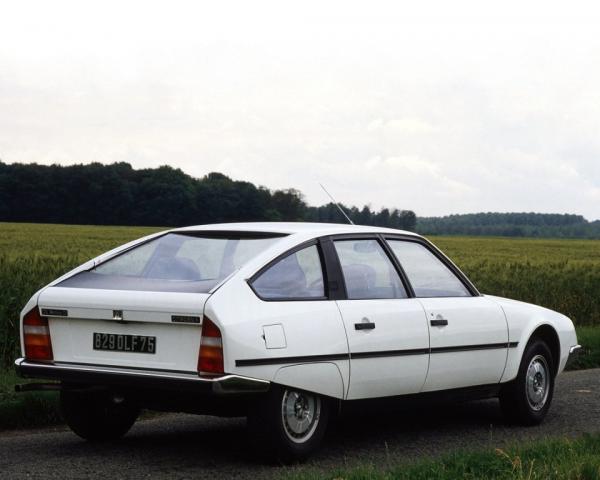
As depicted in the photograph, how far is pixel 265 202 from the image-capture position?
90.2 meters

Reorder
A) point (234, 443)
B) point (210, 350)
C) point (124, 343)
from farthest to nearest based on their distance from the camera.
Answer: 1. point (234, 443)
2. point (124, 343)
3. point (210, 350)

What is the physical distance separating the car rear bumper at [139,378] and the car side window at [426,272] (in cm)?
197

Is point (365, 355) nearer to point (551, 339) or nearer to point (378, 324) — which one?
point (378, 324)

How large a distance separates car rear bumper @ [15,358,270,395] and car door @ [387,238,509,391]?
1.87 metres

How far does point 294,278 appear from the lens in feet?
23.7

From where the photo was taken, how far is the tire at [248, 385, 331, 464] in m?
6.74

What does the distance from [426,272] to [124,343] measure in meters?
2.58

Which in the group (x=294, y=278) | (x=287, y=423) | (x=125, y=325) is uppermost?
(x=294, y=278)

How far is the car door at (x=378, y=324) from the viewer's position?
7398 mm

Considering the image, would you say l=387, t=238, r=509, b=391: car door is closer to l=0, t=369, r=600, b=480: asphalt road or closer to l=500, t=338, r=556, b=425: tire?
l=500, t=338, r=556, b=425: tire

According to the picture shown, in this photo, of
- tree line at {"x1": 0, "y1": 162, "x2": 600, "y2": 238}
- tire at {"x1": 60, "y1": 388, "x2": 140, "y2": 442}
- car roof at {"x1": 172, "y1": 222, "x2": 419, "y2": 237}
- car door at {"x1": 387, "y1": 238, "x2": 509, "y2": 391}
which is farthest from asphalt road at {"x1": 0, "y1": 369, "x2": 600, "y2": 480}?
tree line at {"x1": 0, "y1": 162, "x2": 600, "y2": 238}

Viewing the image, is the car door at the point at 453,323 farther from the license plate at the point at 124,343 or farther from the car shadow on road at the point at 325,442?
the license plate at the point at 124,343

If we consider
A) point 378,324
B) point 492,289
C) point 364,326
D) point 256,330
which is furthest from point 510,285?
point 256,330

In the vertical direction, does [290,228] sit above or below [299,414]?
above
